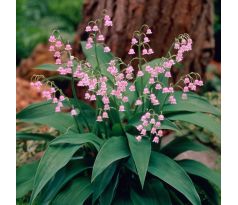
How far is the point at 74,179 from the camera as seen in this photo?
3523 mm

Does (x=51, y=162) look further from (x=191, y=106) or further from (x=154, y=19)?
(x=154, y=19)

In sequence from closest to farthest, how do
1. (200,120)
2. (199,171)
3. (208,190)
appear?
1. (200,120)
2. (199,171)
3. (208,190)

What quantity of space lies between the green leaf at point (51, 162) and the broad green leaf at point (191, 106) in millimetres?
652

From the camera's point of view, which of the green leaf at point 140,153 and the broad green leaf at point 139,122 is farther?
the broad green leaf at point 139,122

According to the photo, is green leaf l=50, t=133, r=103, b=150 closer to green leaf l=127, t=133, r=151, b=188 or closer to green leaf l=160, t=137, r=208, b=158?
green leaf l=127, t=133, r=151, b=188

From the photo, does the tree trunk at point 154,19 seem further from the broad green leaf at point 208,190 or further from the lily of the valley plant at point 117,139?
the broad green leaf at point 208,190

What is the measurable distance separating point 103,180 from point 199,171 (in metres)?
0.65

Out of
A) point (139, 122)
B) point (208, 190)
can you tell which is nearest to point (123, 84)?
point (139, 122)

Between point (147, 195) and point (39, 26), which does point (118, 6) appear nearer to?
point (147, 195)

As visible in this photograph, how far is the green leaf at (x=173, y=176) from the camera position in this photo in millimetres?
3232

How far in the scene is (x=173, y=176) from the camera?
3287 millimetres

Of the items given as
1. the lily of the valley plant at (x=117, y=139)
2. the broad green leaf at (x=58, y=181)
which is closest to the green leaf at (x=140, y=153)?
the lily of the valley plant at (x=117, y=139)
